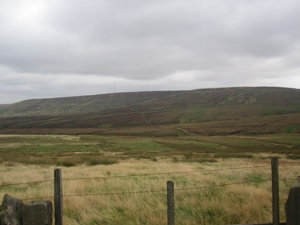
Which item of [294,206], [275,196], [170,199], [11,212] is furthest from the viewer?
[275,196]

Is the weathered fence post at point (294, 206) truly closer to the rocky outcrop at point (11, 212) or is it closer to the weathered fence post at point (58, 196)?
the weathered fence post at point (58, 196)

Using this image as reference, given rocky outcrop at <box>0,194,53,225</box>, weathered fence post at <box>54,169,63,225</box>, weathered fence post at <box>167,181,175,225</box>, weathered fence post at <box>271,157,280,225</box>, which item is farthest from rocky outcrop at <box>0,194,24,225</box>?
weathered fence post at <box>271,157,280,225</box>

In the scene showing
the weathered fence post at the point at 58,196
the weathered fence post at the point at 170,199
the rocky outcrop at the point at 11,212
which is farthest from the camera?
the weathered fence post at the point at 58,196

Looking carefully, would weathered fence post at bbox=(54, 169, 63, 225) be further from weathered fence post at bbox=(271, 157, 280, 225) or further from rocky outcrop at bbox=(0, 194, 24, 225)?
weathered fence post at bbox=(271, 157, 280, 225)

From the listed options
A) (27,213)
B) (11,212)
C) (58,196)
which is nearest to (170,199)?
(58,196)

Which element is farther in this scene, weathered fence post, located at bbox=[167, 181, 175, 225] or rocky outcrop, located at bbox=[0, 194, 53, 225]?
weathered fence post, located at bbox=[167, 181, 175, 225]

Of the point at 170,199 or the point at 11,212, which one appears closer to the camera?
the point at 11,212

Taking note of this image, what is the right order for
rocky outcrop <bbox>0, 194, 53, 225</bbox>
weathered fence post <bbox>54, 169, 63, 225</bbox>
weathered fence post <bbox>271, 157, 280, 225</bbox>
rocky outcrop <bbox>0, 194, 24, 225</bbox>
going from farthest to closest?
weathered fence post <bbox>271, 157, 280, 225</bbox> < weathered fence post <bbox>54, 169, 63, 225</bbox> < rocky outcrop <bbox>0, 194, 53, 225</bbox> < rocky outcrop <bbox>0, 194, 24, 225</bbox>

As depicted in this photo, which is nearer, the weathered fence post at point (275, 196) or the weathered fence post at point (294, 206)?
the weathered fence post at point (294, 206)

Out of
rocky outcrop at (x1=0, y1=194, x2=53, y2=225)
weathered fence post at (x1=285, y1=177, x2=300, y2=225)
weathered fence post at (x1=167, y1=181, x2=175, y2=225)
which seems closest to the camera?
rocky outcrop at (x1=0, y1=194, x2=53, y2=225)

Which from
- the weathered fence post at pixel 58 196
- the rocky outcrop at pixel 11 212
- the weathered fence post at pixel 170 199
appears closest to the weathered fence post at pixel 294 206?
the weathered fence post at pixel 170 199

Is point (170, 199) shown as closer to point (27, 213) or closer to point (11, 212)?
point (27, 213)

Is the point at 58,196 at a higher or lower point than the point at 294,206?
higher

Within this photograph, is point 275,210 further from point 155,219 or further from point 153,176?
point 153,176
